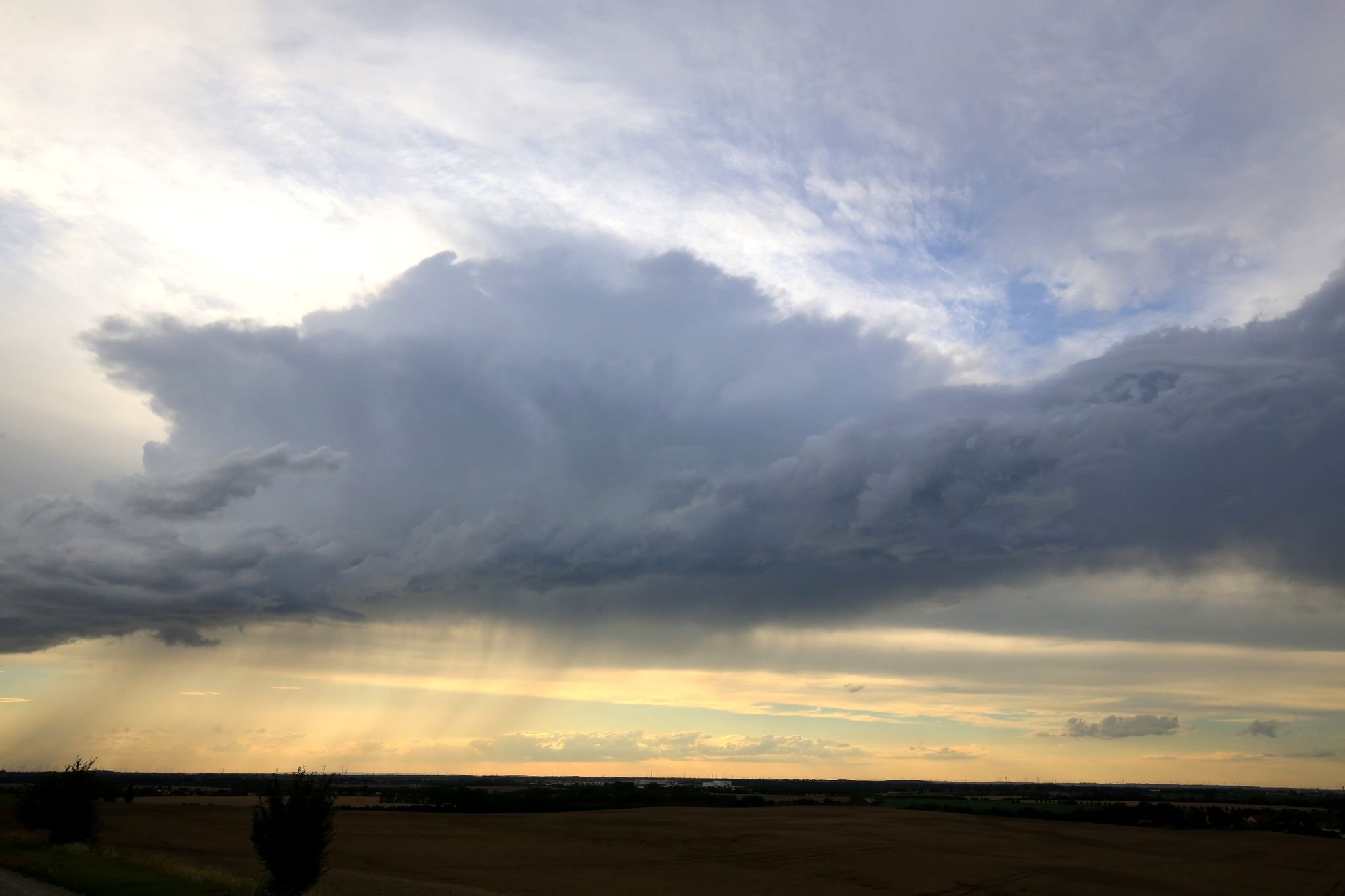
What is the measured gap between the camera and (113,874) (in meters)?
49.9

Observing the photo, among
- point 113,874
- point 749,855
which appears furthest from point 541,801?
point 113,874

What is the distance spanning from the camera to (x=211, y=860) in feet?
232

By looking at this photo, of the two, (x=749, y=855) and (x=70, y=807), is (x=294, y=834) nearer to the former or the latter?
(x=70, y=807)

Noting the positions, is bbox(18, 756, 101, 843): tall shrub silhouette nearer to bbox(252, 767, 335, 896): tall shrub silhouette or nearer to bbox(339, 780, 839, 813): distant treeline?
bbox(252, 767, 335, 896): tall shrub silhouette

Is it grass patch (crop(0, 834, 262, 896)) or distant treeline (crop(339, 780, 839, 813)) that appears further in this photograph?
distant treeline (crop(339, 780, 839, 813))

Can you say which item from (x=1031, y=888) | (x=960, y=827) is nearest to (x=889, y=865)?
(x=1031, y=888)

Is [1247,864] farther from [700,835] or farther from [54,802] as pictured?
[54,802]

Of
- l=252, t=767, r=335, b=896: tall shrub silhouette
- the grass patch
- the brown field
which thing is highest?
l=252, t=767, r=335, b=896: tall shrub silhouette

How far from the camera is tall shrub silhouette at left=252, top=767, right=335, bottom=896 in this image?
136 ft

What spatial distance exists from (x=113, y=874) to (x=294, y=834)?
1735 cm

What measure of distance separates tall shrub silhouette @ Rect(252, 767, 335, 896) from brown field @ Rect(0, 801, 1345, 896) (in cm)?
954

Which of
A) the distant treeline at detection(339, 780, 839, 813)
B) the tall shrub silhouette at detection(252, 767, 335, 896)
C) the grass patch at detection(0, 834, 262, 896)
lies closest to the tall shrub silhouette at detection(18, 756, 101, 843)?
the grass patch at detection(0, 834, 262, 896)

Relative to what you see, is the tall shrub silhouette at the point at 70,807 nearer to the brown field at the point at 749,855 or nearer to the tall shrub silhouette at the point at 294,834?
the brown field at the point at 749,855

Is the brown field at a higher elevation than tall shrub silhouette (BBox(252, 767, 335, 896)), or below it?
below
